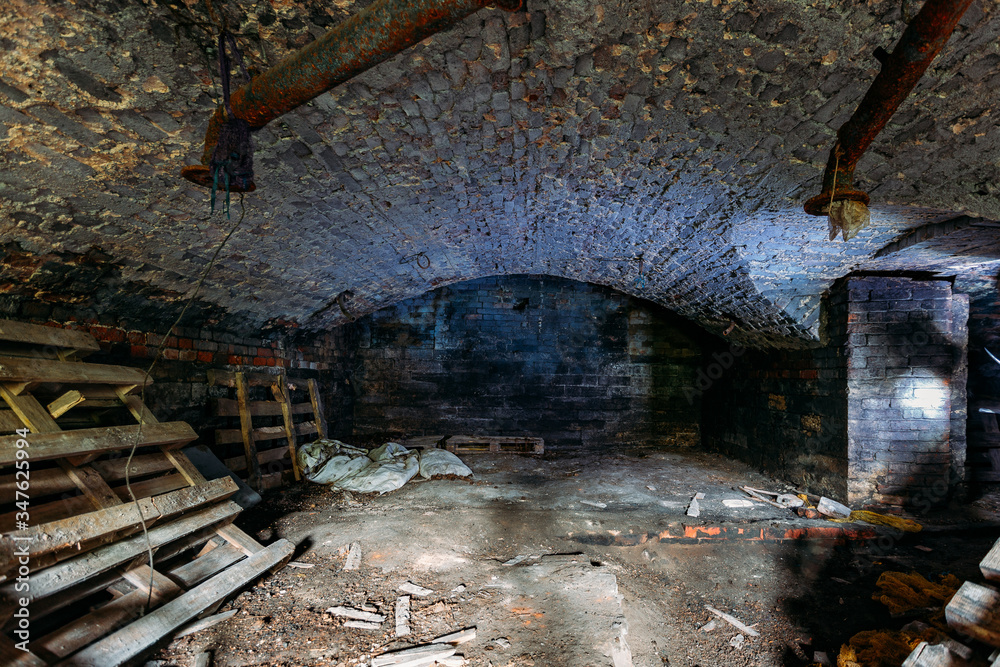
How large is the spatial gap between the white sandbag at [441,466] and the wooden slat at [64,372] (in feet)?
8.58

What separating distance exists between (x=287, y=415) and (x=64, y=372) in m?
2.41

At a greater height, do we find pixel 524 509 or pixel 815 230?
pixel 815 230

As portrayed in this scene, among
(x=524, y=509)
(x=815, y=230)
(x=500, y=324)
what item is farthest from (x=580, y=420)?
(x=815, y=230)

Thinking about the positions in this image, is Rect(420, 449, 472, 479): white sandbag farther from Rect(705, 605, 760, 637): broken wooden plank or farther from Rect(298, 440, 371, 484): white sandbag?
Rect(705, 605, 760, 637): broken wooden plank

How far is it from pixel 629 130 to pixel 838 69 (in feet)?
2.86

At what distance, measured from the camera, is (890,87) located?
144cm

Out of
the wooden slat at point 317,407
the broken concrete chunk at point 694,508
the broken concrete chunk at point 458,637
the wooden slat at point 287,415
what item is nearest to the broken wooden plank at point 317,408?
the wooden slat at point 317,407

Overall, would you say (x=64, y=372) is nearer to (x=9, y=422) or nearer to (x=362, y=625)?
(x=9, y=422)

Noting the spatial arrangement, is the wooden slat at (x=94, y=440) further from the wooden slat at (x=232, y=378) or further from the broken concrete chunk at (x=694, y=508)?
the broken concrete chunk at (x=694, y=508)

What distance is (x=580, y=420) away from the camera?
6703mm

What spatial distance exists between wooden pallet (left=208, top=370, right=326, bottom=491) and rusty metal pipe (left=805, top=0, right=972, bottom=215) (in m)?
4.42

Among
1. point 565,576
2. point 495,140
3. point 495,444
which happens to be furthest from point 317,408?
point 495,140

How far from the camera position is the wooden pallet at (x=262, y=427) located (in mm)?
3994

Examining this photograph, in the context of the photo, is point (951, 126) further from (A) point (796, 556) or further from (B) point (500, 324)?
(B) point (500, 324)
